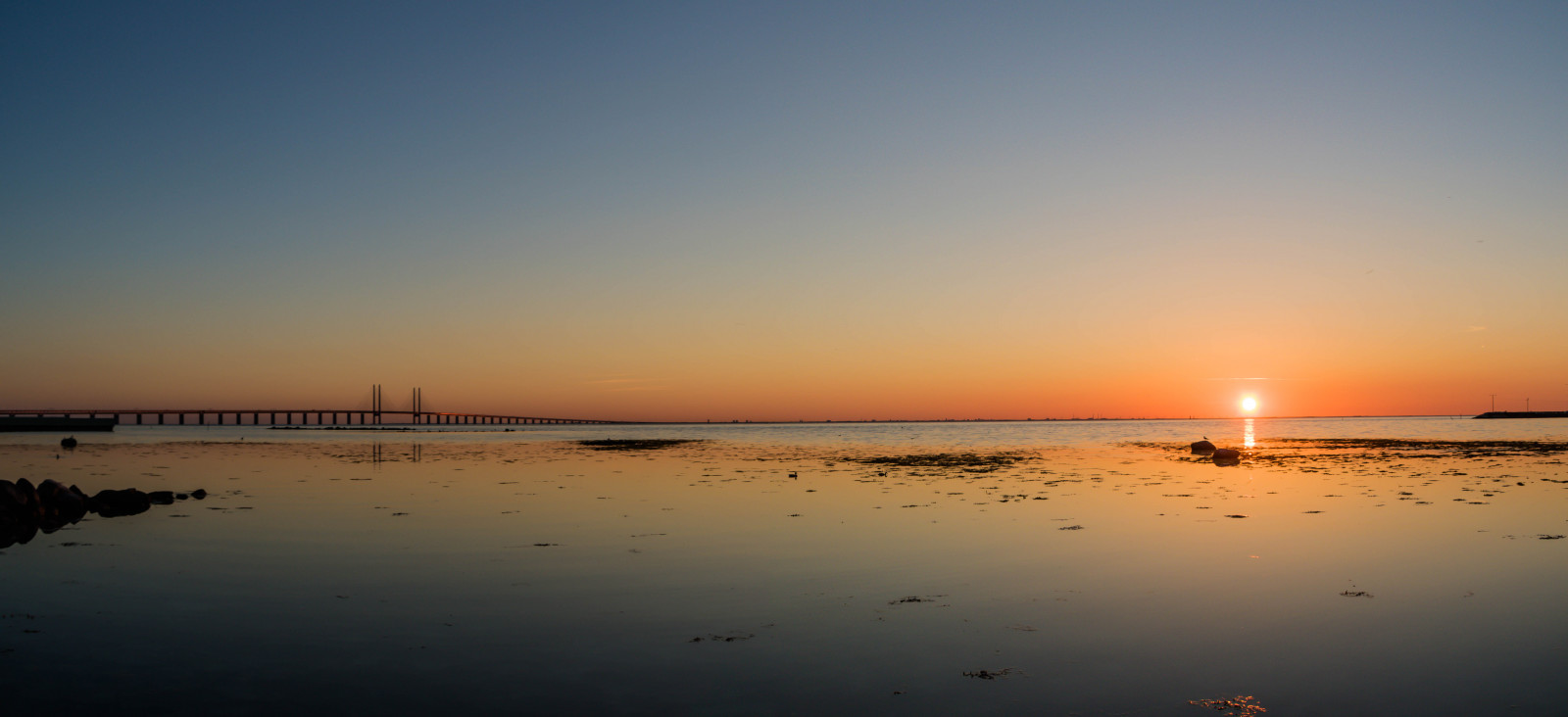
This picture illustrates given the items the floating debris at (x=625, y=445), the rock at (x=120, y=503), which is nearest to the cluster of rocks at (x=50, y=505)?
the rock at (x=120, y=503)

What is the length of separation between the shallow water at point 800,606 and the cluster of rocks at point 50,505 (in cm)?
70

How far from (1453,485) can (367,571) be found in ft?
105

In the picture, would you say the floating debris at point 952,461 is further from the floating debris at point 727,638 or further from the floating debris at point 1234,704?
the floating debris at point 1234,704

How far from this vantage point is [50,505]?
23812mm

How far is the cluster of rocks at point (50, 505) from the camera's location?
2078 centimetres

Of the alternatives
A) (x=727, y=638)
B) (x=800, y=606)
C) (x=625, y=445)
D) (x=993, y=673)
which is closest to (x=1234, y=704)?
(x=993, y=673)

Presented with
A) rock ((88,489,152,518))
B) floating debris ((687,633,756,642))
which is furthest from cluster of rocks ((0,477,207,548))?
floating debris ((687,633,756,642))

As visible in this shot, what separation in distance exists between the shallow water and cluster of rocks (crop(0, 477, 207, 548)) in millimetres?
705

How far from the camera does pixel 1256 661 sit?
373 inches

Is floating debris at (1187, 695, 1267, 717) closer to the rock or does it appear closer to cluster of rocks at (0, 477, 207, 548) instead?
cluster of rocks at (0, 477, 207, 548)

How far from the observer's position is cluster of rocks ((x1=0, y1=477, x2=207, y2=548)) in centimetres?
2078

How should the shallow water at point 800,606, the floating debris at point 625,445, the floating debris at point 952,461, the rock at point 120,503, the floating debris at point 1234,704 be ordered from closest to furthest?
the floating debris at point 1234,704 < the shallow water at point 800,606 < the rock at point 120,503 < the floating debris at point 952,461 < the floating debris at point 625,445

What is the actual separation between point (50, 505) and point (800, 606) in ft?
75.5

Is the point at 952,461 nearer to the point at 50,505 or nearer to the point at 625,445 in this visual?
the point at 50,505
